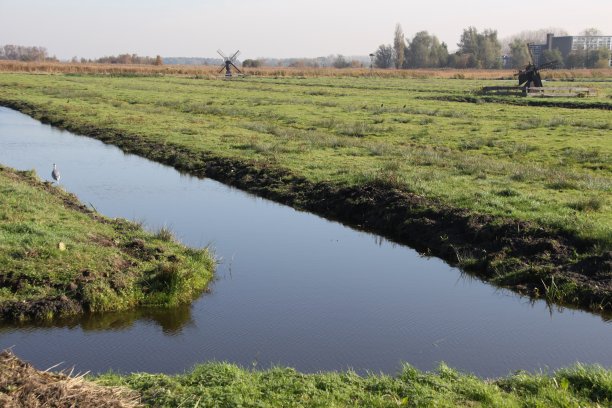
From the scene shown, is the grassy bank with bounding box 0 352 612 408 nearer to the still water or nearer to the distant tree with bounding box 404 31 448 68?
the still water

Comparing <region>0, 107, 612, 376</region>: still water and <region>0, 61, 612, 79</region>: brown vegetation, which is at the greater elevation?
<region>0, 61, 612, 79</region>: brown vegetation

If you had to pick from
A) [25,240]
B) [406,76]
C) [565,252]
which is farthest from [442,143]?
[406,76]

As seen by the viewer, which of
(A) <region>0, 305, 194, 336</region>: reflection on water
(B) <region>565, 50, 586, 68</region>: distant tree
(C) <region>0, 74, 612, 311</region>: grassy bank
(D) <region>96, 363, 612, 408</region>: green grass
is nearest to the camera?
(D) <region>96, 363, 612, 408</region>: green grass

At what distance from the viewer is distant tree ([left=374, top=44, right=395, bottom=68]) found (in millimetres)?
182000

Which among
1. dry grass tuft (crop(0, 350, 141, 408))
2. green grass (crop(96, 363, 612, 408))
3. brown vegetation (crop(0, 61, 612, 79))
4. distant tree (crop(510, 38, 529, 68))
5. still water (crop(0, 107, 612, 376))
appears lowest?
still water (crop(0, 107, 612, 376))

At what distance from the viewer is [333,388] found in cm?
891

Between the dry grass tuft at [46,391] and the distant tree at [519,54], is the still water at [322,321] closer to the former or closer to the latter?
the dry grass tuft at [46,391]

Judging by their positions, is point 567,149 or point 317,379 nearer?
point 317,379

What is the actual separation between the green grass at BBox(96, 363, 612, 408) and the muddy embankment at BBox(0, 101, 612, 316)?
4.76m

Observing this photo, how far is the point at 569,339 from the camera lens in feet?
39.1

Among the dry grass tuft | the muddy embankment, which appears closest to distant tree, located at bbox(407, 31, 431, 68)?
the muddy embankment

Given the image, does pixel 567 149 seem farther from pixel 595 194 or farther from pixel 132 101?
pixel 132 101

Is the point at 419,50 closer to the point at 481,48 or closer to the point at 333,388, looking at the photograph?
the point at 481,48

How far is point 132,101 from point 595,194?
40.4m
